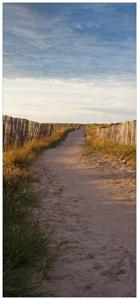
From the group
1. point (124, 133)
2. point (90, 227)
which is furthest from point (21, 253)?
point (124, 133)

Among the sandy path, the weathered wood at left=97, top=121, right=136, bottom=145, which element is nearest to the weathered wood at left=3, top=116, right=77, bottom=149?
the weathered wood at left=97, top=121, right=136, bottom=145

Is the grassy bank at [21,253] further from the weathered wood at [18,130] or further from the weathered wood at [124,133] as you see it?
the weathered wood at [18,130]

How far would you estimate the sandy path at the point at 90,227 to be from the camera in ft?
14.1

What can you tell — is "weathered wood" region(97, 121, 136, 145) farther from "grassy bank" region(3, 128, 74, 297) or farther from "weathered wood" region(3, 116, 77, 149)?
"grassy bank" region(3, 128, 74, 297)

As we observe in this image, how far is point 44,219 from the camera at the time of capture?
6512mm

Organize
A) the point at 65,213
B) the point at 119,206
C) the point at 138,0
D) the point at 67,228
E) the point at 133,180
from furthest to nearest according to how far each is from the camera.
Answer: the point at 133,180, the point at 119,206, the point at 65,213, the point at 67,228, the point at 138,0

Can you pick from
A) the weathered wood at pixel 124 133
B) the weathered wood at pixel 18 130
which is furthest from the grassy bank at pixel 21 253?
the weathered wood at pixel 18 130

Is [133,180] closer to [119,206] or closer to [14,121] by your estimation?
[119,206]

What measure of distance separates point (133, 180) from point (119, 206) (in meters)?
2.51

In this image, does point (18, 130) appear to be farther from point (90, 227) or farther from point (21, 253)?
point (21, 253)

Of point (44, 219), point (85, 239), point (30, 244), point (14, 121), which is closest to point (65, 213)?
point (44, 219)

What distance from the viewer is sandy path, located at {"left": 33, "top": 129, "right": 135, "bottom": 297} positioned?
14.1 ft

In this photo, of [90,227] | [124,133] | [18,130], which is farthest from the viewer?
[18,130]

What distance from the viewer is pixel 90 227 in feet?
20.4
